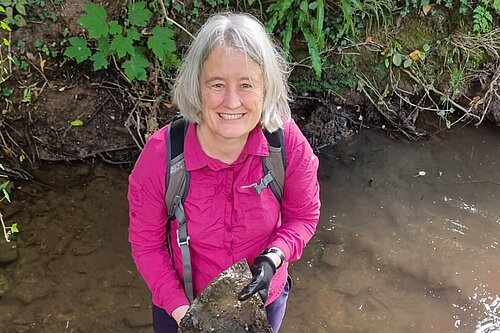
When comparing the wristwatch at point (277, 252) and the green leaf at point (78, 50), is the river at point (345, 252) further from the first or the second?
the wristwatch at point (277, 252)

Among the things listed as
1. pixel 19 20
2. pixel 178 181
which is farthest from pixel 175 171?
pixel 19 20

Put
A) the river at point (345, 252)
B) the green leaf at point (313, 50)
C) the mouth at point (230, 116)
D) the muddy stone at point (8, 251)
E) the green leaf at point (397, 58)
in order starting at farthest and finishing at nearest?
the green leaf at point (397, 58) → the green leaf at point (313, 50) → the muddy stone at point (8, 251) → the river at point (345, 252) → the mouth at point (230, 116)

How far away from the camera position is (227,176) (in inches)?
93.5

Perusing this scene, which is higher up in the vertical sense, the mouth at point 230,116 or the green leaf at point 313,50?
the mouth at point 230,116

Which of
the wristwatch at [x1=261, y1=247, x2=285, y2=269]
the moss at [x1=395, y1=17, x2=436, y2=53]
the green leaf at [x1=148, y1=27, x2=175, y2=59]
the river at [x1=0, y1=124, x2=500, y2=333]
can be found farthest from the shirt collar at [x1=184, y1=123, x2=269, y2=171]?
the moss at [x1=395, y1=17, x2=436, y2=53]

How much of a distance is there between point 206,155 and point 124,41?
106 inches

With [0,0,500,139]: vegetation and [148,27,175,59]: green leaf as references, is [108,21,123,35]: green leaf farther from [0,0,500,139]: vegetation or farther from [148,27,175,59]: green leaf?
[148,27,175,59]: green leaf

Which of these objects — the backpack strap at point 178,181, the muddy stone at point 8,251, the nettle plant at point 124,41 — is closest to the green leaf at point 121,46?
the nettle plant at point 124,41

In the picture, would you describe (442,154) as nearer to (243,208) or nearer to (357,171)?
(357,171)

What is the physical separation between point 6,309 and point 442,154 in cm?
411

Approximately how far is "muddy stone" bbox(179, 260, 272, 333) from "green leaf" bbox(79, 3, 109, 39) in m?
3.04

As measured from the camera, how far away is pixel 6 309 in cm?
396

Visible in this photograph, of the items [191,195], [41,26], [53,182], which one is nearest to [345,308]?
[191,195]

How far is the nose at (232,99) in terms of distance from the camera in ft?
7.15
